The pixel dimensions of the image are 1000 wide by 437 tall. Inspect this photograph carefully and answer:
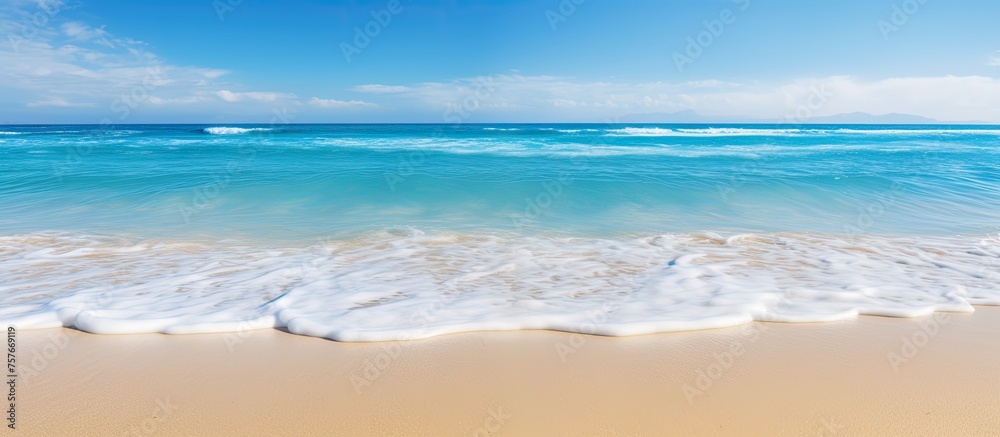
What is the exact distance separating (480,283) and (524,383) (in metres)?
2.12

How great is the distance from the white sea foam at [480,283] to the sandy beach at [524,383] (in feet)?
0.78

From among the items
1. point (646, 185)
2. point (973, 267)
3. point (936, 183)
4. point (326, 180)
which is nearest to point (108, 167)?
point (326, 180)

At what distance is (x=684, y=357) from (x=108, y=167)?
18975 mm

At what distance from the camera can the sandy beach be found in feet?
8.72

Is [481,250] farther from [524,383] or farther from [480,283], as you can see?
[524,383]

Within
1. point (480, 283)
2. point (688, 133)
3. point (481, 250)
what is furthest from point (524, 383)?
point (688, 133)

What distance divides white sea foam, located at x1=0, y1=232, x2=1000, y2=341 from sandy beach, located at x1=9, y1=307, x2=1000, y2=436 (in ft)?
0.78

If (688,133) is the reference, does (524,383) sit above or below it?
below

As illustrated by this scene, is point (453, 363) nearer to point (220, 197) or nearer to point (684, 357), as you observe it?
point (684, 357)

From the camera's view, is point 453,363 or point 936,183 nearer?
point 453,363

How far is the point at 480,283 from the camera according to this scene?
16.9ft

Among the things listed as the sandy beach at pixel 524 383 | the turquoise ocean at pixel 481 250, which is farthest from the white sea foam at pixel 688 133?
the sandy beach at pixel 524 383

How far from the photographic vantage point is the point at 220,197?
447 inches

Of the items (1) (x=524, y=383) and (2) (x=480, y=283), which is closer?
(1) (x=524, y=383)
